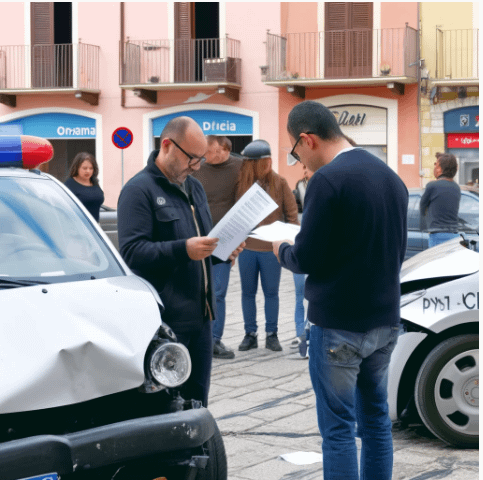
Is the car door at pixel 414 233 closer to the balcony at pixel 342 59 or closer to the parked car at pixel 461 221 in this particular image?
the parked car at pixel 461 221

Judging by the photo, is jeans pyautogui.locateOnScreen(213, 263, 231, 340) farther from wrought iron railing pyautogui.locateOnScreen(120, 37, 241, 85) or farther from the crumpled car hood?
wrought iron railing pyautogui.locateOnScreen(120, 37, 241, 85)

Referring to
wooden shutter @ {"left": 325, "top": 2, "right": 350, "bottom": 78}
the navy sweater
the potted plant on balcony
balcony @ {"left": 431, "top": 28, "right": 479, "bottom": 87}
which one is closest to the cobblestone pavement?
the navy sweater

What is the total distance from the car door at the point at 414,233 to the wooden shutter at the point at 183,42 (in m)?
14.8

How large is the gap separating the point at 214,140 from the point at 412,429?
3.28 meters

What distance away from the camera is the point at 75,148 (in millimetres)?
27594

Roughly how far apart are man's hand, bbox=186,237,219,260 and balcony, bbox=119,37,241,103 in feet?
70.2

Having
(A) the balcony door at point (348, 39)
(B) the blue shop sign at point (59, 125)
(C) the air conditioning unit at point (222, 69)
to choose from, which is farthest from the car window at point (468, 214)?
(B) the blue shop sign at point (59, 125)

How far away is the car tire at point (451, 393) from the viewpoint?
4.89 m

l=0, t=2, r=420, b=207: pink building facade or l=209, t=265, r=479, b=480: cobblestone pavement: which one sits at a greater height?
l=0, t=2, r=420, b=207: pink building facade

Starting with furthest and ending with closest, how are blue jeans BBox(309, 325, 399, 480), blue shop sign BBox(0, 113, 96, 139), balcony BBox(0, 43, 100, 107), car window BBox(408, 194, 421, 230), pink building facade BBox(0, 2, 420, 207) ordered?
blue shop sign BBox(0, 113, 96, 139)
balcony BBox(0, 43, 100, 107)
pink building facade BBox(0, 2, 420, 207)
car window BBox(408, 194, 421, 230)
blue jeans BBox(309, 325, 399, 480)

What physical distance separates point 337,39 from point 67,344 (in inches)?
889

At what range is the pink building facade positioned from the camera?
24.1m

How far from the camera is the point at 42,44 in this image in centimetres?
2780

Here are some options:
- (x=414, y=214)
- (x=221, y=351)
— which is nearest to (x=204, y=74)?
(x=414, y=214)
